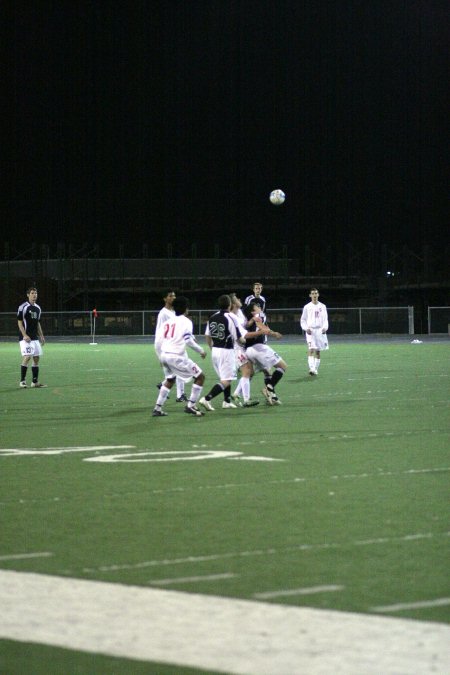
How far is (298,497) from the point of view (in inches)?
382

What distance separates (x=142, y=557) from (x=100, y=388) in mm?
17856

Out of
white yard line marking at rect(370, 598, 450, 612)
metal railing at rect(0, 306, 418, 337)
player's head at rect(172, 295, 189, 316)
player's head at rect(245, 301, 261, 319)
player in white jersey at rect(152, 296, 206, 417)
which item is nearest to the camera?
white yard line marking at rect(370, 598, 450, 612)

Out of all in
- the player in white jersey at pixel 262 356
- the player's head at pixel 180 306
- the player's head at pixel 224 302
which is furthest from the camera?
the player in white jersey at pixel 262 356

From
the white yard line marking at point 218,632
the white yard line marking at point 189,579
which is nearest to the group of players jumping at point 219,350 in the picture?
the white yard line marking at point 189,579

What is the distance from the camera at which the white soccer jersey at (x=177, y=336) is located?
1781 cm

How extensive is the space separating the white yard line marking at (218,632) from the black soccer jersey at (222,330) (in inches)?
507

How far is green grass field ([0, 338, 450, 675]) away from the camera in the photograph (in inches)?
254

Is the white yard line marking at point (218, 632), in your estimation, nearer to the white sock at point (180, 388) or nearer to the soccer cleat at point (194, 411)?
the soccer cleat at point (194, 411)

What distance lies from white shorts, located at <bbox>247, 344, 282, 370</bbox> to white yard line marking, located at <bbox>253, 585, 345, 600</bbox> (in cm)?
1379

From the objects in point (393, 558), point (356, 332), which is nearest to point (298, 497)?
point (393, 558)

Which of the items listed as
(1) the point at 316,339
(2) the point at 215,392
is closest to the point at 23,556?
(2) the point at 215,392

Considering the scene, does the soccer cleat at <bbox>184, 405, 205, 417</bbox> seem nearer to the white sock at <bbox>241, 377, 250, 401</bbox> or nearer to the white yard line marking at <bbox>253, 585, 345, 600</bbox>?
the white sock at <bbox>241, 377, 250, 401</bbox>

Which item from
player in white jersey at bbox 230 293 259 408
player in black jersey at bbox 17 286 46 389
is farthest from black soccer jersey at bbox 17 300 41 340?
player in white jersey at bbox 230 293 259 408

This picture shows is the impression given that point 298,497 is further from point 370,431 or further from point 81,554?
point 370,431
